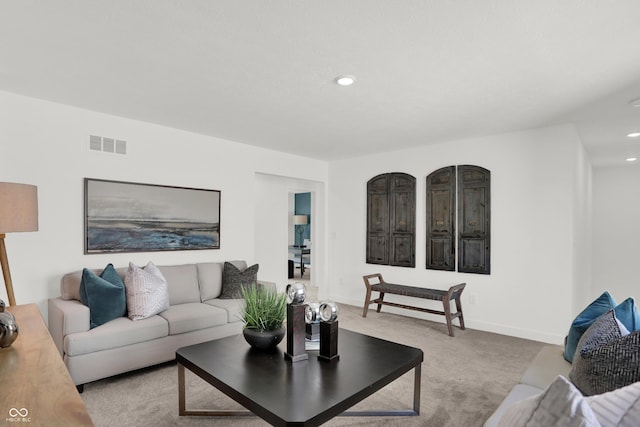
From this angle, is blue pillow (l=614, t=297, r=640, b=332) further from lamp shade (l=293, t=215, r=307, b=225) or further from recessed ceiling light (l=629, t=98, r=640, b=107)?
lamp shade (l=293, t=215, r=307, b=225)

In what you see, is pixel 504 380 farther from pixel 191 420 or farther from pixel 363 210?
pixel 363 210

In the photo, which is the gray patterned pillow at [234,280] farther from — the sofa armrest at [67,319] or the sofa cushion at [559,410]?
the sofa cushion at [559,410]

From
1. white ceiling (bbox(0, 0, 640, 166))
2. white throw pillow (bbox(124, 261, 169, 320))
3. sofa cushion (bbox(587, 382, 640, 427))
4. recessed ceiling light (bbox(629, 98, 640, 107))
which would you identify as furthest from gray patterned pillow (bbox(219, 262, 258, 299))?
recessed ceiling light (bbox(629, 98, 640, 107))

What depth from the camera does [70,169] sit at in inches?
133

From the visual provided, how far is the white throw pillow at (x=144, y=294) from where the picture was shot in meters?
3.11

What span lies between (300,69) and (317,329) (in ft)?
6.00

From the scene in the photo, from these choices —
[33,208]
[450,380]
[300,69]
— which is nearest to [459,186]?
[450,380]

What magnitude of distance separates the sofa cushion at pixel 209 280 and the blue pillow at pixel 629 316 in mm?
3510

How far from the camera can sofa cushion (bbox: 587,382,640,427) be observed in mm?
861

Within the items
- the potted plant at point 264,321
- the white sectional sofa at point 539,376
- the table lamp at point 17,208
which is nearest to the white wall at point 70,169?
the table lamp at point 17,208

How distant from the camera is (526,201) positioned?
4180 millimetres

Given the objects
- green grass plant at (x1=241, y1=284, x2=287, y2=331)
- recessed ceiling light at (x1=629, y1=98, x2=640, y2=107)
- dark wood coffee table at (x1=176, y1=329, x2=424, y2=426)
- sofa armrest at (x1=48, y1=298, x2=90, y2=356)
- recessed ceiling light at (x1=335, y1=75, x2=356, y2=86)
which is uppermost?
recessed ceiling light at (x1=335, y1=75, x2=356, y2=86)

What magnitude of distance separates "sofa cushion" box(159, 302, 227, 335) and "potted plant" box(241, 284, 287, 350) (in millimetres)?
1119

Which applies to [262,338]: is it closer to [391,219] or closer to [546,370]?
[546,370]
